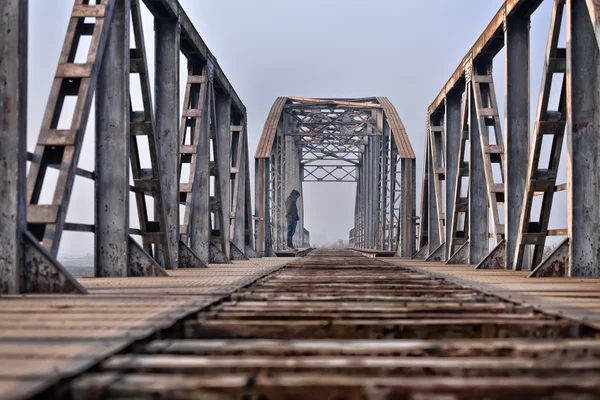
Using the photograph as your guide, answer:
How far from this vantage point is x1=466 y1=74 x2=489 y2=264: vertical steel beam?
10781 mm

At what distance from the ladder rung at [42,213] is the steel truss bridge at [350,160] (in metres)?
10.7

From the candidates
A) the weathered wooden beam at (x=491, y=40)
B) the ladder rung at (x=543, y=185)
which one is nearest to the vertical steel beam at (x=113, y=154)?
the ladder rung at (x=543, y=185)

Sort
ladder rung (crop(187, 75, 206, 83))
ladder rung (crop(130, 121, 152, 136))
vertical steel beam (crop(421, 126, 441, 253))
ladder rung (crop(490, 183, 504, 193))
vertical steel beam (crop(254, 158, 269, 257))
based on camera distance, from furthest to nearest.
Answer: vertical steel beam (crop(254, 158, 269, 257)) < vertical steel beam (crop(421, 126, 441, 253)) < ladder rung (crop(187, 75, 206, 83)) < ladder rung (crop(490, 183, 504, 193)) < ladder rung (crop(130, 121, 152, 136))

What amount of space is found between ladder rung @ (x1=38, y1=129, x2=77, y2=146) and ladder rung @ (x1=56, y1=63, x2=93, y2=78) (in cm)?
57

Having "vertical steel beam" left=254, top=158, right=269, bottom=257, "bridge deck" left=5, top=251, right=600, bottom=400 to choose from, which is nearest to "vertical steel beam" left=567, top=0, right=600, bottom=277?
"bridge deck" left=5, top=251, right=600, bottom=400

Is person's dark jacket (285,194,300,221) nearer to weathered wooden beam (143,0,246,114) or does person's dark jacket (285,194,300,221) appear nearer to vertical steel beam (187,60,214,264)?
weathered wooden beam (143,0,246,114)

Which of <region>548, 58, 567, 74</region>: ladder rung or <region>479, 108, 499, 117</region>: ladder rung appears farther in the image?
<region>479, 108, 499, 117</region>: ladder rung

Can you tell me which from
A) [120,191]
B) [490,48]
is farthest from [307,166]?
[120,191]

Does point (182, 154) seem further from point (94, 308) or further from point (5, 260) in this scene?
point (94, 308)

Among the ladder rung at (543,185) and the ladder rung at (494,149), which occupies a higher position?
the ladder rung at (494,149)

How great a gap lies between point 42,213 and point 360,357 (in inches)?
144

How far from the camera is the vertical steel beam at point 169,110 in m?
9.13

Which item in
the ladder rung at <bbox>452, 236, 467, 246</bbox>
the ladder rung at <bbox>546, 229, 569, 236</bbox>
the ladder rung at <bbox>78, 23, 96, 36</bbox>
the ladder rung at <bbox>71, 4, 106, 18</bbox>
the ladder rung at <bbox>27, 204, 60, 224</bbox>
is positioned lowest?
the ladder rung at <bbox>452, 236, 467, 246</bbox>

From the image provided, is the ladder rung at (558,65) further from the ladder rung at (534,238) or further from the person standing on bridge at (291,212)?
the person standing on bridge at (291,212)
